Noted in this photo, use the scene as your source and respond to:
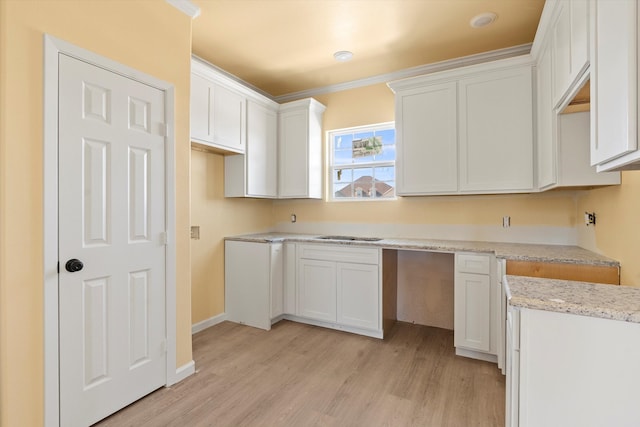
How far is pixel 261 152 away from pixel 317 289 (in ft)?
5.63

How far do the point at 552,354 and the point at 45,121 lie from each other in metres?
2.47

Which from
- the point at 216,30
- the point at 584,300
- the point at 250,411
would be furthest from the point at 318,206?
the point at 584,300

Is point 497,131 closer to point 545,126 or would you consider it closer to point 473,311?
point 545,126

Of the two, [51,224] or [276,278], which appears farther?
[276,278]

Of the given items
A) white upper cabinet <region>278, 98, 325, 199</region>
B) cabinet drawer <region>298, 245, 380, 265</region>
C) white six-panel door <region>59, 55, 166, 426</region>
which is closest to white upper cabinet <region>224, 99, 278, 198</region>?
white upper cabinet <region>278, 98, 325, 199</region>

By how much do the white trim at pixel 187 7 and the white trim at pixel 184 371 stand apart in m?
2.64

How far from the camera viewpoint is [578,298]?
3.70 feet

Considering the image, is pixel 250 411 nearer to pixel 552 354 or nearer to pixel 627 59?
pixel 552 354

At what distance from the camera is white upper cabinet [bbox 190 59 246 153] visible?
9.45ft

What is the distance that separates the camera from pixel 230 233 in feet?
12.1

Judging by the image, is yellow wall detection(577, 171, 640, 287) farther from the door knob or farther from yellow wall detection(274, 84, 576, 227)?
the door knob

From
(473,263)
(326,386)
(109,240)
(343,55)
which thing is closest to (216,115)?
(343,55)

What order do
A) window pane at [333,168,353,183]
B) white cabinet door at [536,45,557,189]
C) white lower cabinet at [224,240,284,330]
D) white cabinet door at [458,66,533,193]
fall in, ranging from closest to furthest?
white cabinet door at [536,45,557,189]
white cabinet door at [458,66,533,193]
white lower cabinet at [224,240,284,330]
window pane at [333,168,353,183]

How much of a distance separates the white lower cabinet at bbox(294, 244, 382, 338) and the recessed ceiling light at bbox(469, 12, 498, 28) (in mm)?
2129
